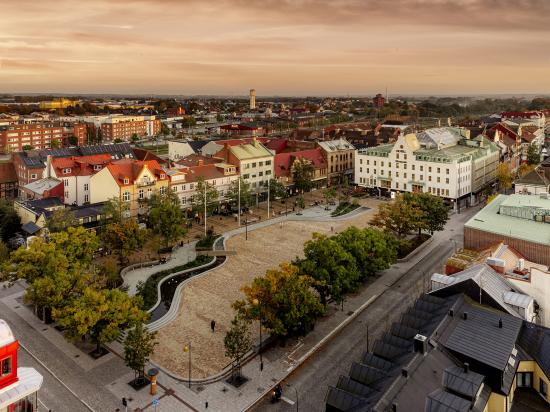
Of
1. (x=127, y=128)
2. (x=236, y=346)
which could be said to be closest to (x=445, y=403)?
(x=236, y=346)

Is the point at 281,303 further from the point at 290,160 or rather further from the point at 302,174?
the point at 290,160

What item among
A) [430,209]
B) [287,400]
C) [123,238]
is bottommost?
[287,400]

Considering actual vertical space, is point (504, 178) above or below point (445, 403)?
above

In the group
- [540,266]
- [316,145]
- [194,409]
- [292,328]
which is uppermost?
[316,145]

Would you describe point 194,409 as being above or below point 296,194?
below

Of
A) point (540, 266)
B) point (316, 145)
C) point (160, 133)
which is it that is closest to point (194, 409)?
point (540, 266)

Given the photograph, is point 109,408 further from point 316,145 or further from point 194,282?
point 316,145

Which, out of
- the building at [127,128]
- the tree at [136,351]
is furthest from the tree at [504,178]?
the building at [127,128]
